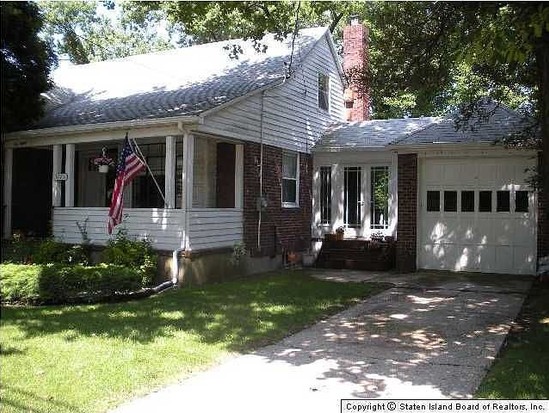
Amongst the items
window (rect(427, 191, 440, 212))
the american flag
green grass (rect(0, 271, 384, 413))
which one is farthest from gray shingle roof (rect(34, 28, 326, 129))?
window (rect(427, 191, 440, 212))

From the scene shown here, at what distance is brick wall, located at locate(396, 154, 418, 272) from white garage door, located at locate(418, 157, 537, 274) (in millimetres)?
203

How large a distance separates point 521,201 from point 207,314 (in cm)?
827

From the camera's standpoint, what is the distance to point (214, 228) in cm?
1265

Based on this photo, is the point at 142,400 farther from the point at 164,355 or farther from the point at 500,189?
the point at 500,189


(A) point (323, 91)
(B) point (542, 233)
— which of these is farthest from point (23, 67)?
(B) point (542, 233)

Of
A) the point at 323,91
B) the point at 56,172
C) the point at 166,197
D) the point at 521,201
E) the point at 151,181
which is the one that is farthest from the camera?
the point at 323,91

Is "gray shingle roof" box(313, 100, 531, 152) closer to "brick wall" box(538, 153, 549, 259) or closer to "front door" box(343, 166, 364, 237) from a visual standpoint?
"front door" box(343, 166, 364, 237)

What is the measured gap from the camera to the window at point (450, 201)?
14.0m

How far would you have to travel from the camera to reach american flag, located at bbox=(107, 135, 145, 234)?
11.5 metres

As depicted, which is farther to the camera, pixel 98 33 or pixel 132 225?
pixel 98 33

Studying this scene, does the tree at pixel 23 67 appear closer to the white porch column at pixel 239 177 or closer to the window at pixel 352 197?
the white porch column at pixel 239 177

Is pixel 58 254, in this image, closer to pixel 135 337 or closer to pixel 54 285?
pixel 54 285

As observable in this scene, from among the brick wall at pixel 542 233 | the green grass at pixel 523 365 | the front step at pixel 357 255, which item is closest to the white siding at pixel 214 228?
the front step at pixel 357 255

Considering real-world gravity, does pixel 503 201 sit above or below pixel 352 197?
below
